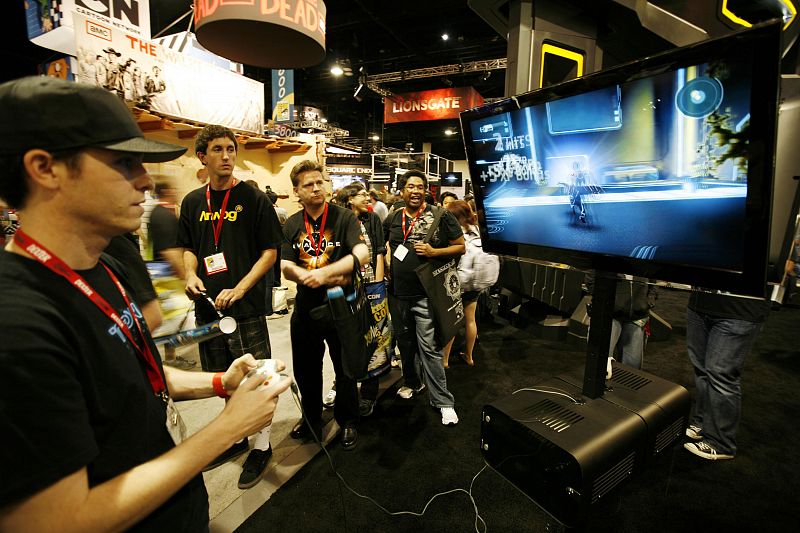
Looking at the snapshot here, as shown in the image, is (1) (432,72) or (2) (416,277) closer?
(2) (416,277)

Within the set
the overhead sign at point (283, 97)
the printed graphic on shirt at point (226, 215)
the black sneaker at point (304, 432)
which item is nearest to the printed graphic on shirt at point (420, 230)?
the printed graphic on shirt at point (226, 215)

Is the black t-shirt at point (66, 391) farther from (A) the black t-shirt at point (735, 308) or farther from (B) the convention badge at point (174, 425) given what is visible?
(A) the black t-shirt at point (735, 308)

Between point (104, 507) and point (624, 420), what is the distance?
1.37m

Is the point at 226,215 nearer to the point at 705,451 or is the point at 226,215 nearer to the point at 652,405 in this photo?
the point at 652,405

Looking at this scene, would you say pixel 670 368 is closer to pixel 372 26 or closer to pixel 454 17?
pixel 454 17

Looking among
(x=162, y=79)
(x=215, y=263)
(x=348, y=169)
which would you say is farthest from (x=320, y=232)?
(x=348, y=169)

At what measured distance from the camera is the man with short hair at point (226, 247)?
7.27 feet

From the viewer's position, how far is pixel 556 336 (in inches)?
188

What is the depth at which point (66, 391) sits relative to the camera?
62 centimetres

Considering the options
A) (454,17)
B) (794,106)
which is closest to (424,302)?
(794,106)

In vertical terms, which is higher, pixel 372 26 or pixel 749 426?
pixel 372 26

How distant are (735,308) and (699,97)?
1829mm

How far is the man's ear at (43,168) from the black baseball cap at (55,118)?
13mm

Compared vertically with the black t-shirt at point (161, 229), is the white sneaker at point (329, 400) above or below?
below
